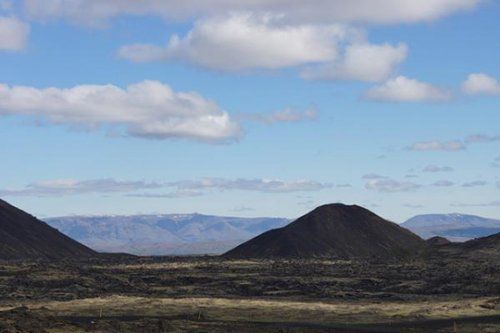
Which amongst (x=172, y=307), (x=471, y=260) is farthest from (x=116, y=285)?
(x=471, y=260)

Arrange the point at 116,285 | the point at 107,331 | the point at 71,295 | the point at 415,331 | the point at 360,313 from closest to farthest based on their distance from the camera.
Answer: the point at 107,331 → the point at 415,331 → the point at 360,313 → the point at 71,295 → the point at 116,285

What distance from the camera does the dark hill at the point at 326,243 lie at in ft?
592

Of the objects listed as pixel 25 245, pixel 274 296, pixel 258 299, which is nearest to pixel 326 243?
pixel 25 245

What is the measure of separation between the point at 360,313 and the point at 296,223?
13021 centimetres

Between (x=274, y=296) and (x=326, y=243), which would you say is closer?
(x=274, y=296)

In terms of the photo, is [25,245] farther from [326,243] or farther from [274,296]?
[274,296]

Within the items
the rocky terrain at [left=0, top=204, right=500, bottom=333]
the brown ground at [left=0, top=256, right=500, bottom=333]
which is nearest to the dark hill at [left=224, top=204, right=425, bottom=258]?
the rocky terrain at [left=0, top=204, right=500, bottom=333]

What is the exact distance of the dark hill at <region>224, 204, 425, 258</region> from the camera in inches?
7101

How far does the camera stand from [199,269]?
448 ft

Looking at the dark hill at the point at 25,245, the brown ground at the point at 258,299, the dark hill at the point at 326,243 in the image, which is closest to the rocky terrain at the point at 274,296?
the brown ground at the point at 258,299

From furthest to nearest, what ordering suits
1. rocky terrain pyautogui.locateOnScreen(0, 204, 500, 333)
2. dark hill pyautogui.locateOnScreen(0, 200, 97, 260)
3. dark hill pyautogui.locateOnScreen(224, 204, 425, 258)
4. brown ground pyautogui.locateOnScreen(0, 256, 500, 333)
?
1. dark hill pyautogui.locateOnScreen(224, 204, 425, 258)
2. dark hill pyautogui.locateOnScreen(0, 200, 97, 260)
3. rocky terrain pyautogui.locateOnScreen(0, 204, 500, 333)
4. brown ground pyautogui.locateOnScreen(0, 256, 500, 333)

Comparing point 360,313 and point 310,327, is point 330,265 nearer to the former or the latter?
point 360,313

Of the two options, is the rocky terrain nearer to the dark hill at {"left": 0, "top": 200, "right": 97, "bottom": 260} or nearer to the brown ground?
the brown ground

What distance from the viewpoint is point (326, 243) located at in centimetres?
18725
